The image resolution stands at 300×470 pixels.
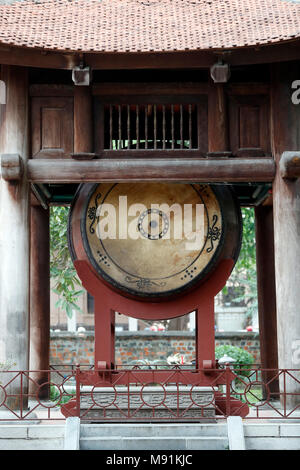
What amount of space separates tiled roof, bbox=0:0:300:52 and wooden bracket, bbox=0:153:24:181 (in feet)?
5.08

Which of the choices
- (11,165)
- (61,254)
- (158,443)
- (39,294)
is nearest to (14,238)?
(11,165)

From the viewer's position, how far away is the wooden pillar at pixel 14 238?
35.5 feet

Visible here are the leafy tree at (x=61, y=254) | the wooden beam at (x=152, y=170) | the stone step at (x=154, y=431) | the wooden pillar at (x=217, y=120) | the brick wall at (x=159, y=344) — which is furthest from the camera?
the brick wall at (x=159, y=344)

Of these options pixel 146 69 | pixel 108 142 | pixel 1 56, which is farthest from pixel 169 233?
pixel 1 56

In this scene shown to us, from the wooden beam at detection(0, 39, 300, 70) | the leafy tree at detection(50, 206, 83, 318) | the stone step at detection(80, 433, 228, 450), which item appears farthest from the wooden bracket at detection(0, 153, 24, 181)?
the leafy tree at detection(50, 206, 83, 318)

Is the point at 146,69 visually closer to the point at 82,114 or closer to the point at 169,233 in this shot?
the point at 82,114

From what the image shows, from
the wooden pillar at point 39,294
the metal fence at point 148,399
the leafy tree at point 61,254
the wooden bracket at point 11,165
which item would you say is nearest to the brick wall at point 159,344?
the leafy tree at point 61,254

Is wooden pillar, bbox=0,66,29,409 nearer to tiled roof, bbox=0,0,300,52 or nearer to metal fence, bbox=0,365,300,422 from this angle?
metal fence, bbox=0,365,300,422

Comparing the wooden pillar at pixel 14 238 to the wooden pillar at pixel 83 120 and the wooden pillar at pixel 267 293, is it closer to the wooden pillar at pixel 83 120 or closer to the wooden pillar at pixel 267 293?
the wooden pillar at pixel 83 120

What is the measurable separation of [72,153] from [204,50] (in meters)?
2.39

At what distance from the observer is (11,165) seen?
1098cm

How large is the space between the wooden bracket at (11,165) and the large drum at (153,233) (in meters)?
1.39

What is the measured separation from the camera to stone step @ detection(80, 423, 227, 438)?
9953 mm

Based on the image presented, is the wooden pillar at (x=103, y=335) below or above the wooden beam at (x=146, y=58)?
below
